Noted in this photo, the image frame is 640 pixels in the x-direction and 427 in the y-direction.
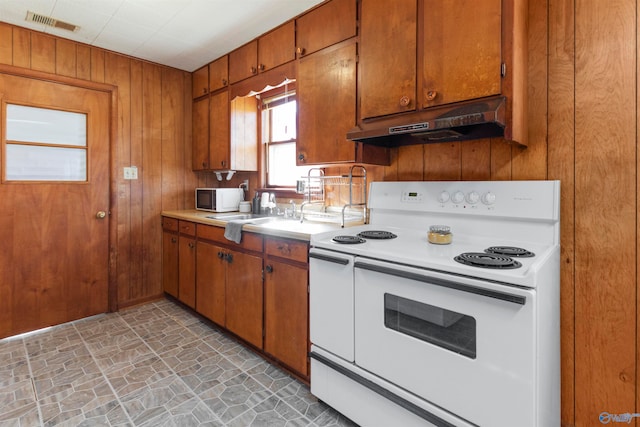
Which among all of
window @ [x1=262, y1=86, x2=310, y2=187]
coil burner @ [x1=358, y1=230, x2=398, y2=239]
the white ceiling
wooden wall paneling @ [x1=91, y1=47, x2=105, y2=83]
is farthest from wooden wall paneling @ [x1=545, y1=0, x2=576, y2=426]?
wooden wall paneling @ [x1=91, y1=47, x2=105, y2=83]

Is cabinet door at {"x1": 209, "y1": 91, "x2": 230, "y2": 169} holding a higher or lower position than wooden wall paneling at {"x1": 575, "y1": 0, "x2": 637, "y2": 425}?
higher

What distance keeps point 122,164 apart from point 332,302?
265 centimetres

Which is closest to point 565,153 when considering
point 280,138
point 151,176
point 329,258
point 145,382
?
point 329,258

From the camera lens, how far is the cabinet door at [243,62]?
2.79 meters

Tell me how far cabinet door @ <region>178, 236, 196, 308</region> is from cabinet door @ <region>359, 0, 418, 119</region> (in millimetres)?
1999

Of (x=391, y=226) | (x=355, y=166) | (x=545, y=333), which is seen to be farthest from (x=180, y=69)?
(x=545, y=333)

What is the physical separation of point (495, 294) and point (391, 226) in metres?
1.00

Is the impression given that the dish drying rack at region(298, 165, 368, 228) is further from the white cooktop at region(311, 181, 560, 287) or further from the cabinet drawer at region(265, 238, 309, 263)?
the cabinet drawer at region(265, 238, 309, 263)

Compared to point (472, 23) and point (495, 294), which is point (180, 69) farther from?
point (495, 294)

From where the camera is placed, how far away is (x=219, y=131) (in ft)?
10.6

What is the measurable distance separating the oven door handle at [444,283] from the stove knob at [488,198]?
2.20 ft

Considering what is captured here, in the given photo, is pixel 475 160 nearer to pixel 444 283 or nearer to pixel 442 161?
pixel 442 161

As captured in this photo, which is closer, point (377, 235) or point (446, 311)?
point (446, 311)

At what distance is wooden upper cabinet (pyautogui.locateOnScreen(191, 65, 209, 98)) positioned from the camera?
11.2ft
